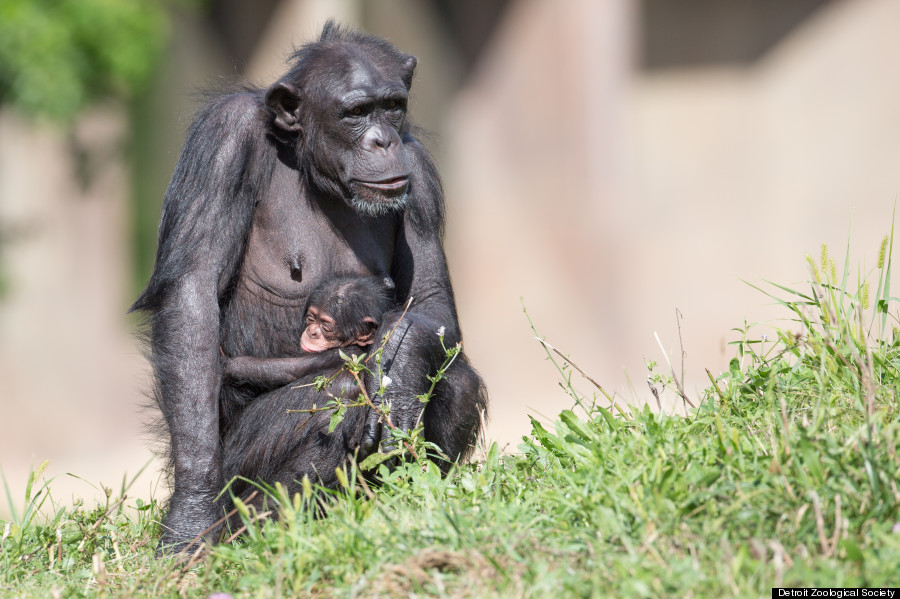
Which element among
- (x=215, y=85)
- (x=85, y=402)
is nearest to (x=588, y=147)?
(x=85, y=402)

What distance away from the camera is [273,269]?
4.76 meters

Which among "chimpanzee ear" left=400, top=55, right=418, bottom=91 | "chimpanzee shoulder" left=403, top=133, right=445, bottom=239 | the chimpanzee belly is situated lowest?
the chimpanzee belly

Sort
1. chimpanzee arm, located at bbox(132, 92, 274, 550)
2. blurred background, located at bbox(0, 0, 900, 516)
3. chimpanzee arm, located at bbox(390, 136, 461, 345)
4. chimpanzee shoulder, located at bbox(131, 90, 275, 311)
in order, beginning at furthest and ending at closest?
blurred background, located at bbox(0, 0, 900, 516) < chimpanzee arm, located at bbox(390, 136, 461, 345) < chimpanzee shoulder, located at bbox(131, 90, 275, 311) < chimpanzee arm, located at bbox(132, 92, 274, 550)

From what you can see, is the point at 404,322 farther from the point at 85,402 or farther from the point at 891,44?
the point at 891,44

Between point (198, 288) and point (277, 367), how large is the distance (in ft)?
1.58

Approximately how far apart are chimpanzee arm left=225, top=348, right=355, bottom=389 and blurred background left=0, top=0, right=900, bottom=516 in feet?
19.9

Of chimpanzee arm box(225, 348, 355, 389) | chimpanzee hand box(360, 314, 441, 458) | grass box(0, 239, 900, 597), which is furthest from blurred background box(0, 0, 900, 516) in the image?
grass box(0, 239, 900, 597)

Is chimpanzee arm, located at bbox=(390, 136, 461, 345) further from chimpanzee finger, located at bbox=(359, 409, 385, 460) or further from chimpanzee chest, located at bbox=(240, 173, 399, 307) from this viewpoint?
chimpanzee finger, located at bbox=(359, 409, 385, 460)

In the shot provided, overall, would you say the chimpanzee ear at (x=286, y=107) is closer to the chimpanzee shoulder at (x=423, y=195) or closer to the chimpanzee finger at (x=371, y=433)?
the chimpanzee shoulder at (x=423, y=195)

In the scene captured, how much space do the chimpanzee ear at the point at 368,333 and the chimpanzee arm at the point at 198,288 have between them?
1.99 feet

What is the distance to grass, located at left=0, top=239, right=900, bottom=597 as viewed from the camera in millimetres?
2887

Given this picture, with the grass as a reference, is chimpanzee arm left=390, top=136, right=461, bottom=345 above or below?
above

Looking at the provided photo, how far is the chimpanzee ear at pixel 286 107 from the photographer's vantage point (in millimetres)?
4672

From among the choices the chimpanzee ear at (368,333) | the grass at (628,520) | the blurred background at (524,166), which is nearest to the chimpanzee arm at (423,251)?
the chimpanzee ear at (368,333)
